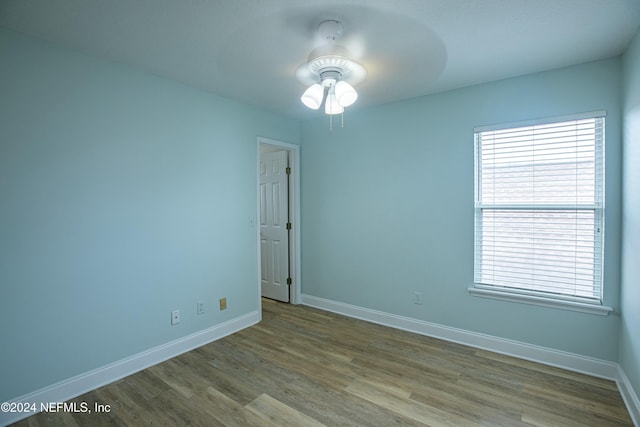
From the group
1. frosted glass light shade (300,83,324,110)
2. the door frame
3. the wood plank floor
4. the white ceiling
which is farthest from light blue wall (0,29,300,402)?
frosted glass light shade (300,83,324,110)

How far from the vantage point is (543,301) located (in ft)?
8.38

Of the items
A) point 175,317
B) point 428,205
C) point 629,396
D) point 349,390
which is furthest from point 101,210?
point 629,396

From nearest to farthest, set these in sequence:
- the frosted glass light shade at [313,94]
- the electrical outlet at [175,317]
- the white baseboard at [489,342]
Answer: the frosted glass light shade at [313,94] → the white baseboard at [489,342] → the electrical outlet at [175,317]

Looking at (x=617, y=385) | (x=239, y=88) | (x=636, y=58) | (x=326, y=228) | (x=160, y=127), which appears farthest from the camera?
(x=326, y=228)

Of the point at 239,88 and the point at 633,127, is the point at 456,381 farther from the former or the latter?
the point at 239,88

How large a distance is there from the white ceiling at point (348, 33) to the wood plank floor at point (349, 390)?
244 cm

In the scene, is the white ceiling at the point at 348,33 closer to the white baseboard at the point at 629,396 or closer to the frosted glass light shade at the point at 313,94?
the frosted glass light shade at the point at 313,94

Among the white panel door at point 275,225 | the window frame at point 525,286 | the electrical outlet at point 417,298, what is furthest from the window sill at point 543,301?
the white panel door at point 275,225

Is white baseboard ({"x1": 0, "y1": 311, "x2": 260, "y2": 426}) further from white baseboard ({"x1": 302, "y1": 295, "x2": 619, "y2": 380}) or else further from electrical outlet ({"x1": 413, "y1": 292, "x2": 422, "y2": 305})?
electrical outlet ({"x1": 413, "y1": 292, "x2": 422, "y2": 305})

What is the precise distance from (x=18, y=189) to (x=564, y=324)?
4098 millimetres

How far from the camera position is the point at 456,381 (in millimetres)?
2338

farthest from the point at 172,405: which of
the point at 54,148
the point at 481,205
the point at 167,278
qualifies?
the point at 481,205

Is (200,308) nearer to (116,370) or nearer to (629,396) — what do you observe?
(116,370)

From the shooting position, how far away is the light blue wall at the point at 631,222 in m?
1.93
